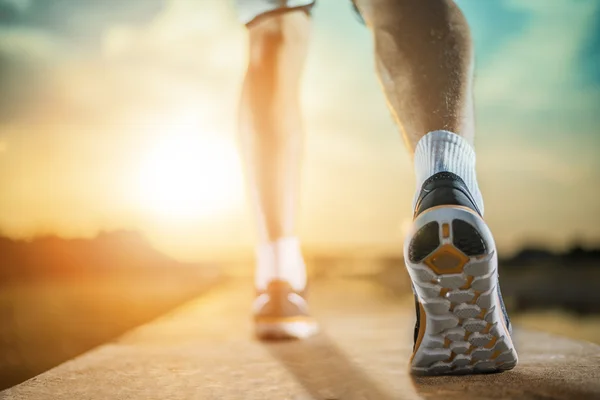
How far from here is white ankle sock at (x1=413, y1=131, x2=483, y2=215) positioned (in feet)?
3.41

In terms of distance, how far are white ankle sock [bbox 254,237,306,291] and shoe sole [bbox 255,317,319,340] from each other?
0.11m

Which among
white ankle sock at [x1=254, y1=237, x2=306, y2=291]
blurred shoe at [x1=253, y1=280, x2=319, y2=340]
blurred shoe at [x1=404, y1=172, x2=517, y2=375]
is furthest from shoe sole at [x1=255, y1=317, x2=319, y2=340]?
blurred shoe at [x1=404, y1=172, x2=517, y2=375]

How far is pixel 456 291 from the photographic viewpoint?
938 mm

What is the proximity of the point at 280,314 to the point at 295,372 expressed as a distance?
59cm

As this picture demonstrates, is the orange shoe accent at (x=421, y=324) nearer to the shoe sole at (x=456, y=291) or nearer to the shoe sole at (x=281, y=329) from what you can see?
the shoe sole at (x=456, y=291)

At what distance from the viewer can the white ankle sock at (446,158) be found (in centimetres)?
104

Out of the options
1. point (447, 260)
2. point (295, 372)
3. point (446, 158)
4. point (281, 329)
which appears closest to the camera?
point (447, 260)

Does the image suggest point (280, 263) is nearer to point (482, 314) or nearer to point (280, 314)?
point (280, 314)

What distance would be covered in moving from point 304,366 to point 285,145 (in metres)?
0.84

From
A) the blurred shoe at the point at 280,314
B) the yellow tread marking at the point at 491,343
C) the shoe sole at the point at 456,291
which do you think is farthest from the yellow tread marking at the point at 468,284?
the blurred shoe at the point at 280,314

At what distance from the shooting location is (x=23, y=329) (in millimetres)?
3312

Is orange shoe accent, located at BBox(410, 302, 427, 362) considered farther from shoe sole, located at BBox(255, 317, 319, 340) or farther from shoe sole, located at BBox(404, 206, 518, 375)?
shoe sole, located at BBox(255, 317, 319, 340)

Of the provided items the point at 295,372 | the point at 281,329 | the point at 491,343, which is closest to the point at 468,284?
the point at 491,343

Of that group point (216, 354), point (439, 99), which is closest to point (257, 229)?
point (216, 354)
